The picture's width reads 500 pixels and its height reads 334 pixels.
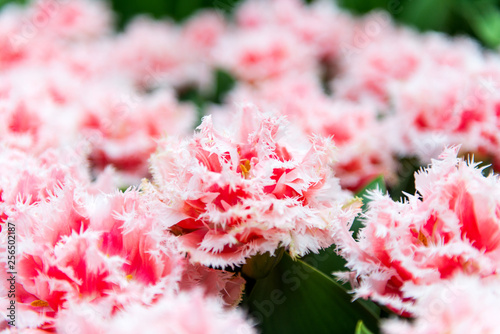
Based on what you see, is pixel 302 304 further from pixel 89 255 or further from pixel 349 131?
pixel 349 131

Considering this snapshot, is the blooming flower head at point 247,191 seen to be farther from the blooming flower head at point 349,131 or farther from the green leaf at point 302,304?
the blooming flower head at point 349,131

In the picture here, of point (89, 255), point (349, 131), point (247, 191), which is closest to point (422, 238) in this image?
point (247, 191)

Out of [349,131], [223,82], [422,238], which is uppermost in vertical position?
[422,238]

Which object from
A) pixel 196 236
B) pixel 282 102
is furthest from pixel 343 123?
pixel 196 236

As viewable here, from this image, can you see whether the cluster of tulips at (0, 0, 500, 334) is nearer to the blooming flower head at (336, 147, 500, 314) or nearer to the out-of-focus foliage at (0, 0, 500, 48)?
the blooming flower head at (336, 147, 500, 314)

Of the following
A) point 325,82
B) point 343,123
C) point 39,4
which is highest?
point 343,123

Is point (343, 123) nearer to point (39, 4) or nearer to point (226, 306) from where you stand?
point (226, 306)
